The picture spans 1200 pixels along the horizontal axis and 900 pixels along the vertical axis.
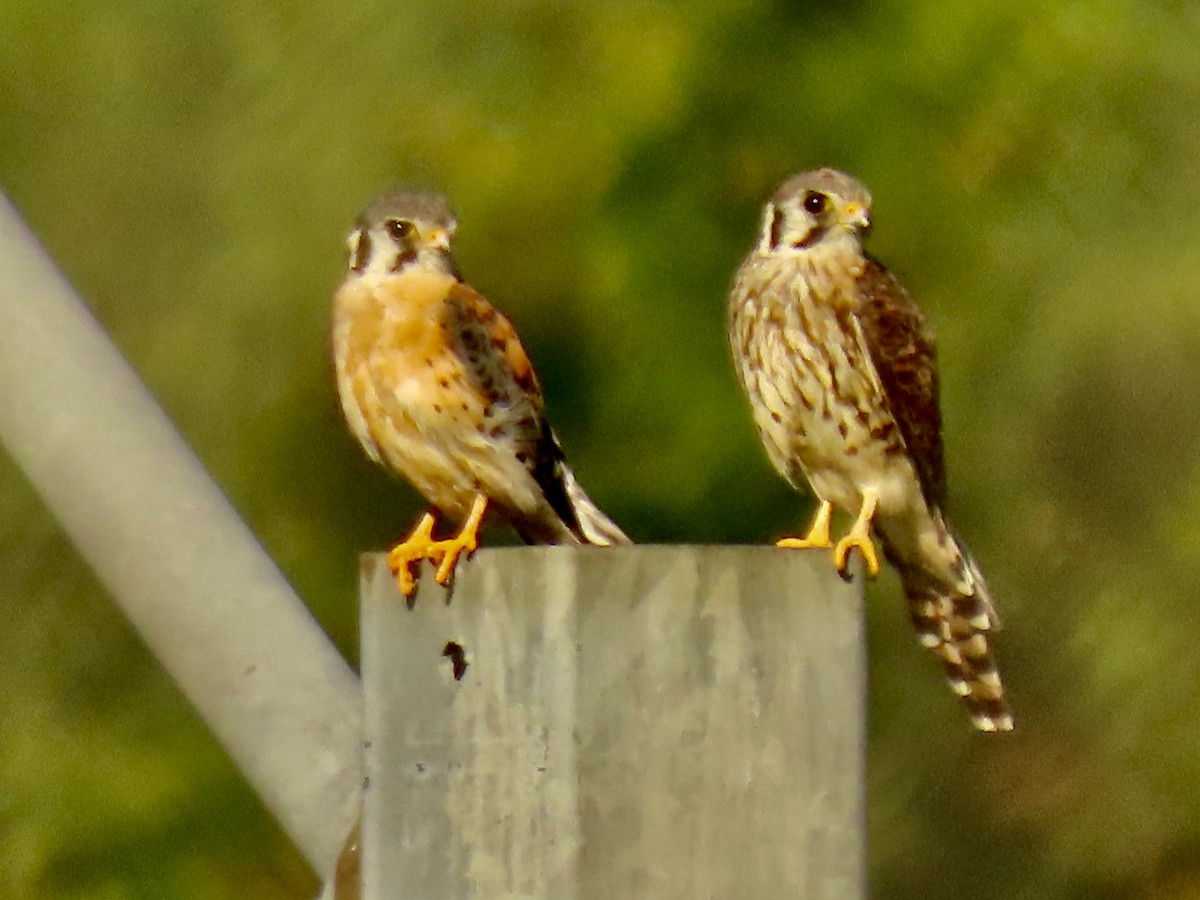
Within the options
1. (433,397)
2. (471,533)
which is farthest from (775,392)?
(471,533)

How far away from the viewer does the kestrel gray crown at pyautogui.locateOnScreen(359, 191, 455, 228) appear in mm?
3389

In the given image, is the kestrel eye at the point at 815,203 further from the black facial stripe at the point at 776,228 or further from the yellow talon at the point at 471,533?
the yellow talon at the point at 471,533

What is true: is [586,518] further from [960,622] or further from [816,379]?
[960,622]

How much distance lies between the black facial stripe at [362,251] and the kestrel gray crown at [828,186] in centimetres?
89

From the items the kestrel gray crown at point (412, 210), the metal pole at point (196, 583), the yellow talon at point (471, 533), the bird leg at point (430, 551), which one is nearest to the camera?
the bird leg at point (430, 551)

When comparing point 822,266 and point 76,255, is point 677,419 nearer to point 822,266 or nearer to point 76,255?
point 822,266

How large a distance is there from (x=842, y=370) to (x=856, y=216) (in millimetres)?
291

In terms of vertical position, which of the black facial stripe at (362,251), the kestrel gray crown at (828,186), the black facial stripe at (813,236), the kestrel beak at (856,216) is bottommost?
the black facial stripe at (362,251)

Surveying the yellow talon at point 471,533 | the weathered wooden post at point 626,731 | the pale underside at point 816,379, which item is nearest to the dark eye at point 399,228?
the yellow talon at point 471,533

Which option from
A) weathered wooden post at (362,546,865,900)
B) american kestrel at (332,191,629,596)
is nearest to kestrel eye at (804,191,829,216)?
american kestrel at (332,191,629,596)

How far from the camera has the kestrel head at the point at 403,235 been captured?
340cm

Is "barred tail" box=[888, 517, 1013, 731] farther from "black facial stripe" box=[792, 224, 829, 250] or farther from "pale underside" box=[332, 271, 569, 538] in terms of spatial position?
"pale underside" box=[332, 271, 569, 538]

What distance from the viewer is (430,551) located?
242 centimetres

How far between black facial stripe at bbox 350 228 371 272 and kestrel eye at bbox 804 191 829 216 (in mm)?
907
